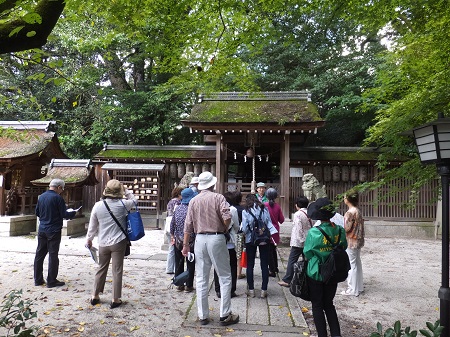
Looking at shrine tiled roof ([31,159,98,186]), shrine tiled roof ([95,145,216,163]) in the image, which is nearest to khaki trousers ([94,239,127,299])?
shrine tiled roof ([31,159,98,186])

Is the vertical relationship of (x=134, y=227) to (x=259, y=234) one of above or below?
above

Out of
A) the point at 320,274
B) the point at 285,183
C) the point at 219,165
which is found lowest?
the point at 320,274

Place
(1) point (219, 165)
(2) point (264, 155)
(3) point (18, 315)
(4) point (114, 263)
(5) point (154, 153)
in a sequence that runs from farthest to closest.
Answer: (5) point (154, 153), (2) point (264, 155), (1) point (219, 165), (4) point (114, 263), (3) point (18, 315)

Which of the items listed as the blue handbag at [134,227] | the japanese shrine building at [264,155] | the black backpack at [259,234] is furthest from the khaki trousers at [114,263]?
the japanese shrine building at [264,155]

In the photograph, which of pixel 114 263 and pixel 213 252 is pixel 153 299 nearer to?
pixel 114 263

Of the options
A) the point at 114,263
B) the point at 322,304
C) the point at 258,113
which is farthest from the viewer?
the point at 258,113

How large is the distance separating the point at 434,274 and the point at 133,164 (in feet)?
36.8

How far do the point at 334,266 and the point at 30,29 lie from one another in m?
3.48

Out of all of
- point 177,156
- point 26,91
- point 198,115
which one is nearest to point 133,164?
point 177,156

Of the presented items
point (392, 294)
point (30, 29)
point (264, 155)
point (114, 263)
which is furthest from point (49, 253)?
point (264, 155)

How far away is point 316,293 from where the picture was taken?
3.22 metres

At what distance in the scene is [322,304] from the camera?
3254mm

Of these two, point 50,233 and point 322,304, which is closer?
point 322,304

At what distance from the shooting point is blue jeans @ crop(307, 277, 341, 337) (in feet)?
10.5
